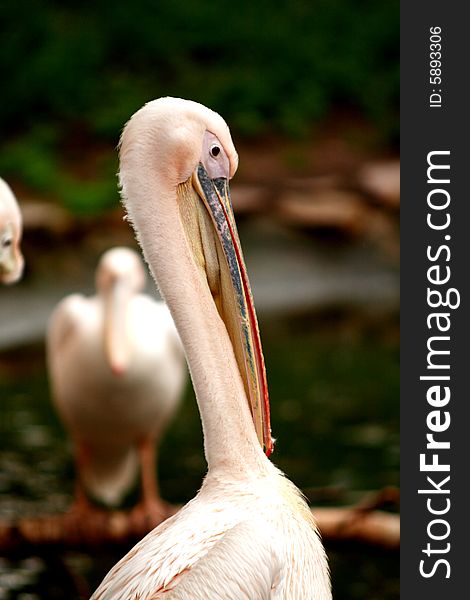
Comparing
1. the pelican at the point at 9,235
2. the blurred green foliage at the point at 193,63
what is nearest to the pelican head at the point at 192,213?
the pelican at the point at 9,235

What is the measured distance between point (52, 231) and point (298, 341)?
2.45 meters

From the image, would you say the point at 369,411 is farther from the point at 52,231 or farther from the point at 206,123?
the point at 206,123

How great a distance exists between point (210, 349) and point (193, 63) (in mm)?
10745

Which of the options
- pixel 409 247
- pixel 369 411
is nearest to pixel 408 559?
pixel 409 247

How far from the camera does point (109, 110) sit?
456 inches

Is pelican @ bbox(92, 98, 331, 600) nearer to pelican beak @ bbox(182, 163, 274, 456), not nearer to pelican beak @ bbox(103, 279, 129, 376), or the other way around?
pelican beak @ bbox(182, 163, 274, 456)

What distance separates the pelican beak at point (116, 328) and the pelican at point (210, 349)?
2266mm

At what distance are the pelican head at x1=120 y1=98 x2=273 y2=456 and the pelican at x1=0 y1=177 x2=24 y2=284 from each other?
2.61ft

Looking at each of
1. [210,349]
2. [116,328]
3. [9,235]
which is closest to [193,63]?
[116,328]

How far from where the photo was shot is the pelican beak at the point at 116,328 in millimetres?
4598

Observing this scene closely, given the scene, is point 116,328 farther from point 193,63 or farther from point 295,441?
point 193,63

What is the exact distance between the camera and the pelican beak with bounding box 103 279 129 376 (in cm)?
460

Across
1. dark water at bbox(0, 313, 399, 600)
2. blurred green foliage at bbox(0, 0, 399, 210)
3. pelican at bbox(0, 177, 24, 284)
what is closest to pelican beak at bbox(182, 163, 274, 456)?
pelican at bbox(0, 177, 24, 284)

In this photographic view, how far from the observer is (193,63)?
12.7m
